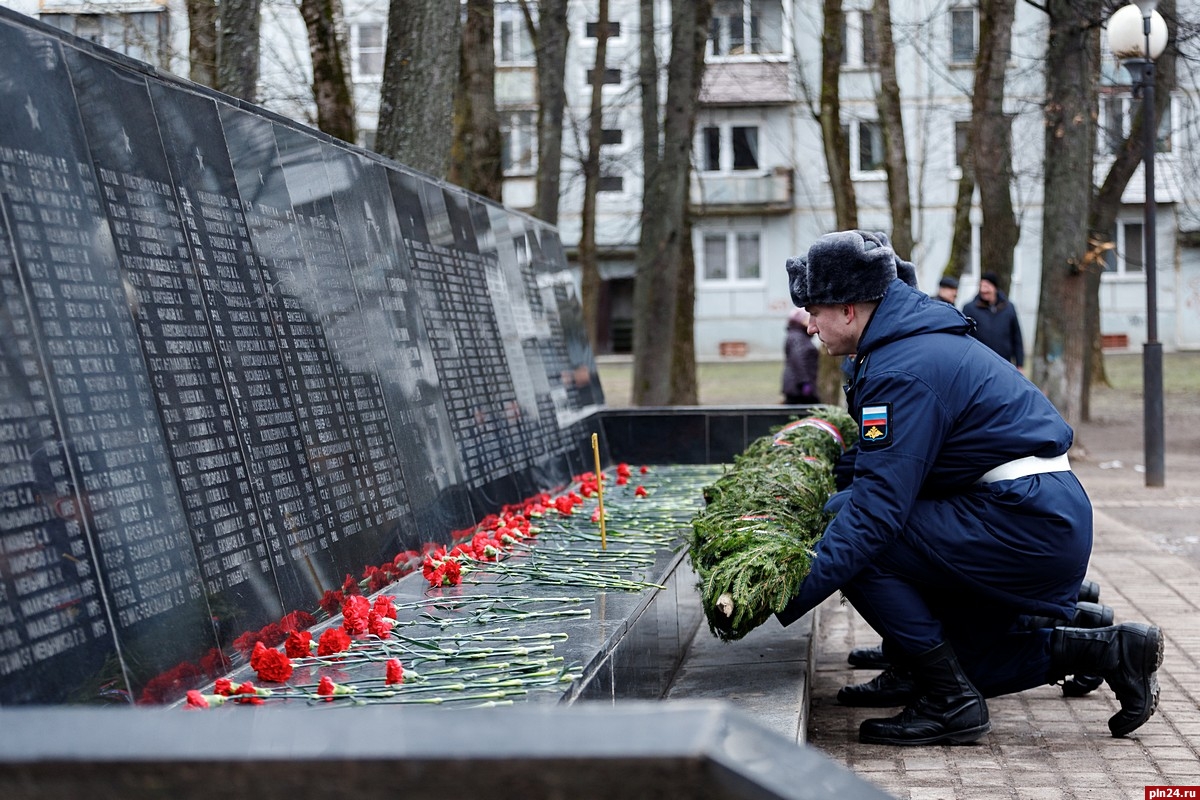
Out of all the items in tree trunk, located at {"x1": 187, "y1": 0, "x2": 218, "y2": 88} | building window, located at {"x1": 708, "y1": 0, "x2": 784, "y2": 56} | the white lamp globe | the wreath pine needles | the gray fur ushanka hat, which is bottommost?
the wreath pine needles

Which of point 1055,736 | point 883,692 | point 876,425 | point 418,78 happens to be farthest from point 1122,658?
point 418,78

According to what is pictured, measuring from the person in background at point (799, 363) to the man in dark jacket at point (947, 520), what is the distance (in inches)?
439

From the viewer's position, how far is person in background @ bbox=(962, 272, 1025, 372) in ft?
48.9

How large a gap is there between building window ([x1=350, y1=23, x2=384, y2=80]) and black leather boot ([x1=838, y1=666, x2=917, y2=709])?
1202 inches

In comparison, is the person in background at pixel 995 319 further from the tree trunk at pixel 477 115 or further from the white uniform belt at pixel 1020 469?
the white uniform belt at pixel 1020 469

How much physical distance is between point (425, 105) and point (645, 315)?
6.46 meters

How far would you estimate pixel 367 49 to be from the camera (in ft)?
116

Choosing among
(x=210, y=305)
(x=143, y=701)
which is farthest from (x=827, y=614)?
(x=143, y=701)

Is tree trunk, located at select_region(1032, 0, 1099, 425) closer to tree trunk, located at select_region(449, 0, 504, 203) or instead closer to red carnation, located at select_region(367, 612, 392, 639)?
tree trunk, located at select_region(449, 0, 504, 203)

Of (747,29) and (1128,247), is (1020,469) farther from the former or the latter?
(1128,247)

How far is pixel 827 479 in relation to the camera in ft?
19.7

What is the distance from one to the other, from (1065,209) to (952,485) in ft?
36.7

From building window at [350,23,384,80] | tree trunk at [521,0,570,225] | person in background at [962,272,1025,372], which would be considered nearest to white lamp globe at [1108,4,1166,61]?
person in background at [962,272,1025,372]

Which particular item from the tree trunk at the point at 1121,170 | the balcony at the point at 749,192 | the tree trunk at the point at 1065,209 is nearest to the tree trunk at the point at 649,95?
the tree trunk at the point at 1065,209
